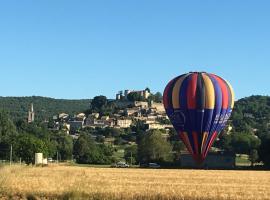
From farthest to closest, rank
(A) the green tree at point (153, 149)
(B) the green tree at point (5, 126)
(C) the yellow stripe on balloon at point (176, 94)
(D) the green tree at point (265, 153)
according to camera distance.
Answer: (B) the green tree at point (5, 126) → (A) the green tree at point (153, 149) → (D) the green tree at point (265, 153) → (C) the yellow stripe on balloon at point (176, 94)

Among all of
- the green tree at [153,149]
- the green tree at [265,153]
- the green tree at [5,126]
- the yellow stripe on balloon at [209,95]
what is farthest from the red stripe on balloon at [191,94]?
the green tree at [5,126]

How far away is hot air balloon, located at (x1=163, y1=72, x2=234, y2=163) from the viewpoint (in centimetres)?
6469

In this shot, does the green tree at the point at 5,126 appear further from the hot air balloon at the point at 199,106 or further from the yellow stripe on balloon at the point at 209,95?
the yellow stripe on balloon at the point at 209,95

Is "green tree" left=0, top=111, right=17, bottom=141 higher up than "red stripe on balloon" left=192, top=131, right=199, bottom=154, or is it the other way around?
"green tree" left=0, top=111, right=17, bottom=141

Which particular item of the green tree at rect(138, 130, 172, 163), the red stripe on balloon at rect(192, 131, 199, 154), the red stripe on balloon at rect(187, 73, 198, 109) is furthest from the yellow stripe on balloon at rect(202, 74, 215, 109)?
the green tree at rect(138, 130, 172, 163)

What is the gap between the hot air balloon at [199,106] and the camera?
64688mm

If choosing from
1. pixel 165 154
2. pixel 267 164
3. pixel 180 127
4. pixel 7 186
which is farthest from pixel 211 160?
pixel 7 186

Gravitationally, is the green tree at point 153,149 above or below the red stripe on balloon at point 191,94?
below

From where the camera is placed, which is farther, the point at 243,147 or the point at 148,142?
the point at 243,147

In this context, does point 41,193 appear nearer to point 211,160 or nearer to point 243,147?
point 211,160

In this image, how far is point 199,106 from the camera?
6469 cm

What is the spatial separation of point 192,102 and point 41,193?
1340 inches

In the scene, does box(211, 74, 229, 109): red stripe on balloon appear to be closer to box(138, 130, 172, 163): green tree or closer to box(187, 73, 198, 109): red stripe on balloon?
box(187, 73, 198, 109): red stripe on balloon

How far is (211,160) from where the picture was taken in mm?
104312
